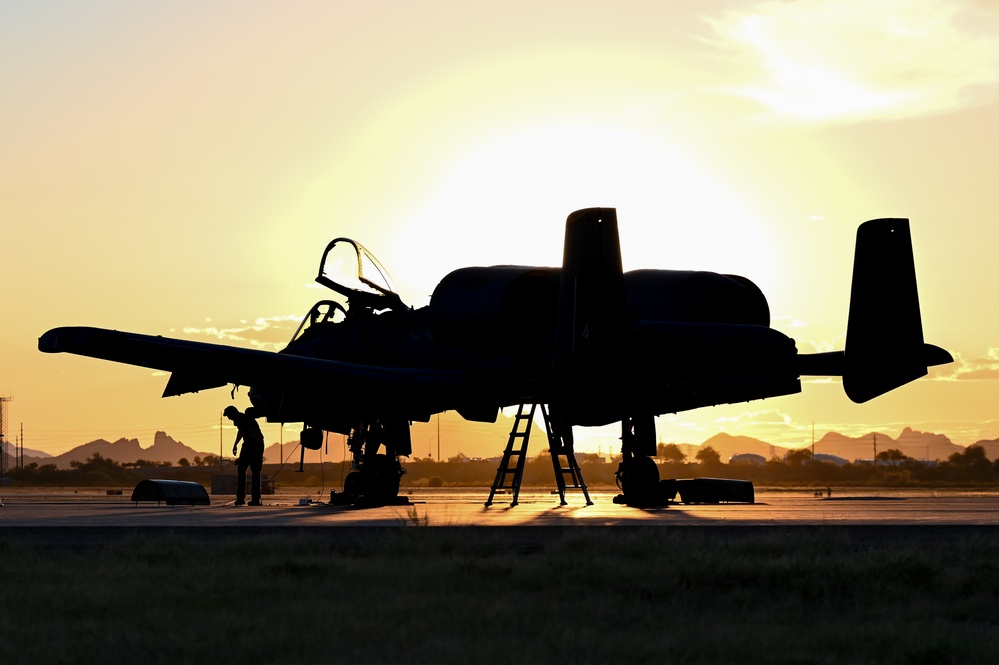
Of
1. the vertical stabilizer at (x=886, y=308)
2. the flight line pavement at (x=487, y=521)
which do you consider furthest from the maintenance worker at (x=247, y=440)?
the vertical stabilizer at (x=886, y=308)

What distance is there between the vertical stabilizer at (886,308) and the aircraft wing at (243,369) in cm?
845

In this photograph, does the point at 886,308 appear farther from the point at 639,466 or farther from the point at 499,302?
the point at 499,302

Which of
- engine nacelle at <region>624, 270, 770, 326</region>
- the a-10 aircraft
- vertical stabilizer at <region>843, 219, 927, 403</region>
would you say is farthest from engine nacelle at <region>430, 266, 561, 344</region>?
vertical stabilizer at <region>843, 219, 927, 403</region>

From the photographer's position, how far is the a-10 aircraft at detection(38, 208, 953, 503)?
25422 millimetres

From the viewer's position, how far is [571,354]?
2550 cm

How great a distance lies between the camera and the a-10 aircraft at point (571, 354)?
25422mm

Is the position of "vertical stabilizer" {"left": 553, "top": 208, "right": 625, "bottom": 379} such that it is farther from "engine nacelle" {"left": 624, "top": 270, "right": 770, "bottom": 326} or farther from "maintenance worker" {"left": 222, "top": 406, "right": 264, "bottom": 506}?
"maintenance worker" {"left": 222, "top": 406, "right": 264, "bottom": 506}

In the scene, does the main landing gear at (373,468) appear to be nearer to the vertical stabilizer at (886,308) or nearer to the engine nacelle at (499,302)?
the engine nacelle at (499,302)
